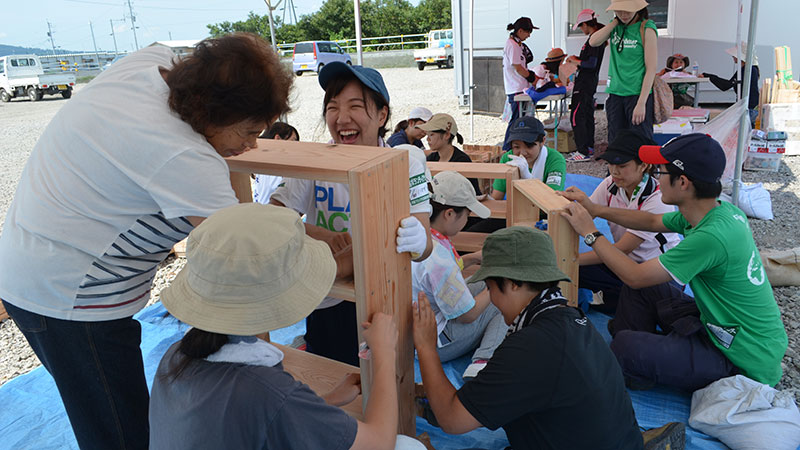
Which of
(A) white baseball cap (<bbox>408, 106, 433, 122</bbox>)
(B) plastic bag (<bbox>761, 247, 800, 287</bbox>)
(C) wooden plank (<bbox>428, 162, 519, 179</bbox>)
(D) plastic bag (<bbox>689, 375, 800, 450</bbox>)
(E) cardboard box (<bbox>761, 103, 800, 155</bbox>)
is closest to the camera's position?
(D) plastic bag (<bbox>689, 375, 800, 450</bbox>)

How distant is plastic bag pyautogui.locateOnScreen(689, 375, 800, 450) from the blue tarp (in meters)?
0.09

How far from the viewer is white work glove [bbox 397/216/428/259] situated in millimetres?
1775

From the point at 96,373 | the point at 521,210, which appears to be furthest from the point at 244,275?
the point at 521,210

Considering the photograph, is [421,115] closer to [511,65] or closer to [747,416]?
[511,65]

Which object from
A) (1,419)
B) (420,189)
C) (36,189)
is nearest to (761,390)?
(420,189)

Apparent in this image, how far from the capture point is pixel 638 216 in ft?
10.4

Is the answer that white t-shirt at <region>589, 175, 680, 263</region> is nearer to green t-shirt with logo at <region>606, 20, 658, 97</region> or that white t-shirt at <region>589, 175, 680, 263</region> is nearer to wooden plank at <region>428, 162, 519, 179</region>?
wooden plank at <region>428, 162, 519, 179</region>

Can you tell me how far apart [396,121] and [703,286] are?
10.5 metres

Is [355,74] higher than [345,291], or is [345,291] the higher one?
[355,74]

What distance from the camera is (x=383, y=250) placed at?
1705mm

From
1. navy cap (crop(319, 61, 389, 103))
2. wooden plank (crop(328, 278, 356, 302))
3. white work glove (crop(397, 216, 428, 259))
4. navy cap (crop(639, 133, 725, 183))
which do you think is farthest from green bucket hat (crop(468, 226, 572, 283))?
navy cap (crop(639, 133, 725, 183))

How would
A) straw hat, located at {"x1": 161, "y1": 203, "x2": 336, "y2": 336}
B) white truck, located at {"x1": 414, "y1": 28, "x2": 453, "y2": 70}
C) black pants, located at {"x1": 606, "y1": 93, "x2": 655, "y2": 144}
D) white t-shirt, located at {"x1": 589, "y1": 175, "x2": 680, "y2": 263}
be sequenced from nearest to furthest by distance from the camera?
1. straw hat, located at {"x1": 161, "y1": 203, "x2": 336, "y2": 336}
2. white t-shirt, located at {"x1": 589, "y1": 175, "x2": 680, "y2": 263}
3. black pants, located at {"x1": 606, "y1": 93, "x2": 655, "y2": 144}
4. white truck, located at {"x1": 414, "y1": 28, "x2": 453, "y2": 70}

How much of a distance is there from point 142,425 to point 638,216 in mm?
2706

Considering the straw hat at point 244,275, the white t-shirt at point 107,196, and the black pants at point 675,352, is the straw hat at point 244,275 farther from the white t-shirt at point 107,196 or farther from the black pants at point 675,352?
the black pants at point 675,352
